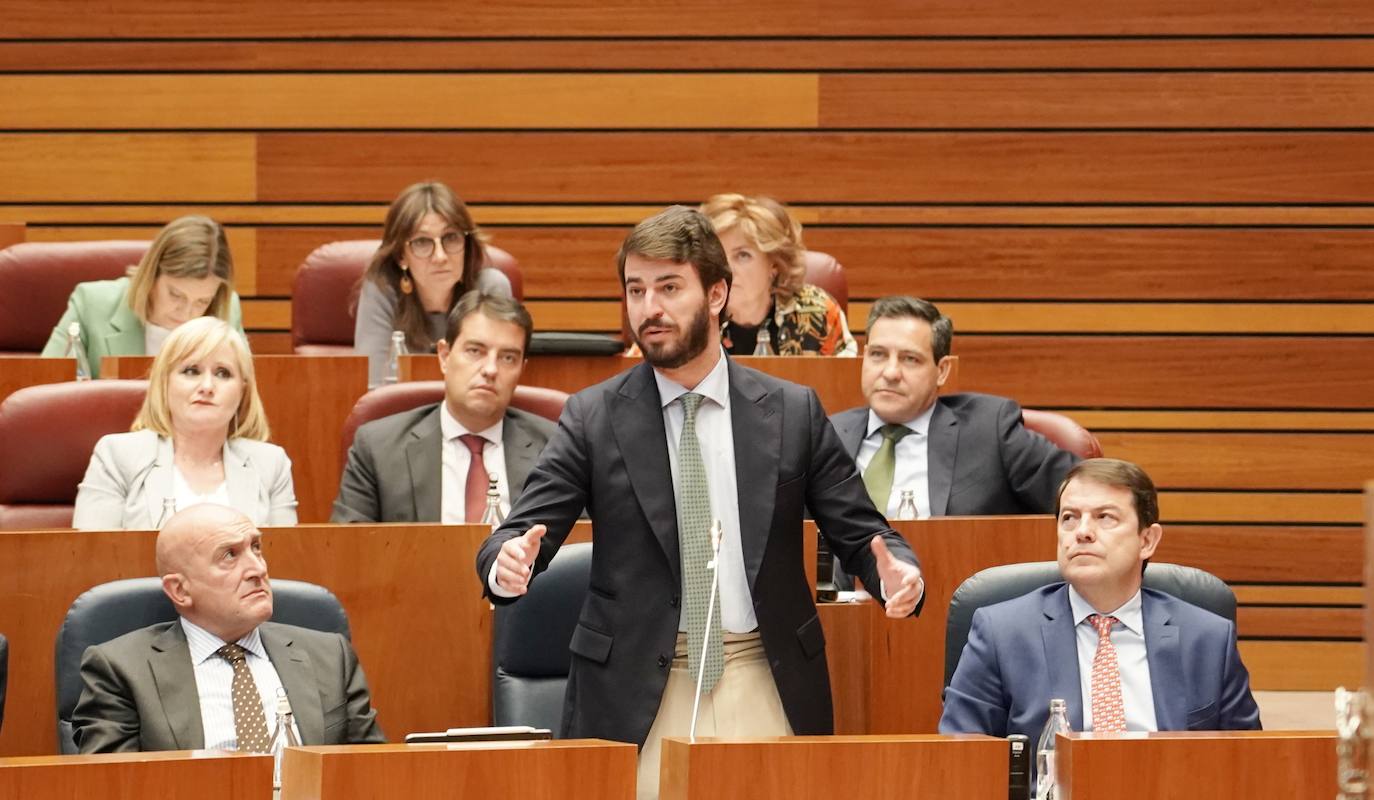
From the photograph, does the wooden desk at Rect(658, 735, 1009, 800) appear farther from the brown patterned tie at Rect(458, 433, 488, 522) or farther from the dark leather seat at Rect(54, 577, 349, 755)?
the brown patterned tie at Rect(458, 433, 488, 522)

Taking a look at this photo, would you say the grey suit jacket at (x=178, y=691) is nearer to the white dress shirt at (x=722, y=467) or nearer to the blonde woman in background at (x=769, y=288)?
the white dress shirt at (x=722, y=467)

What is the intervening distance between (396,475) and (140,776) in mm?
1769

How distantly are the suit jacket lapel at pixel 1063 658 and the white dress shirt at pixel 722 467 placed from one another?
1.51ft

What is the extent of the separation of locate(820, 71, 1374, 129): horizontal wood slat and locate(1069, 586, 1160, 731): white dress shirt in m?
2.68

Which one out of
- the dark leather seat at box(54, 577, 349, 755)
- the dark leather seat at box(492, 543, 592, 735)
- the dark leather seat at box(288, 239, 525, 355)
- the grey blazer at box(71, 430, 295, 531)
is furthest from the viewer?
the dark leather seat at box(288, 239, 525, 355)

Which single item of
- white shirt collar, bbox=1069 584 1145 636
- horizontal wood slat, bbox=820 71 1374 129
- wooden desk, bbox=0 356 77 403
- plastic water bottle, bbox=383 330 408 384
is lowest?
white shirt collar, bbox=1069 584 1145 636

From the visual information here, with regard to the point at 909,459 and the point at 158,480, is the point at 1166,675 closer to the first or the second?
the point at 909,459

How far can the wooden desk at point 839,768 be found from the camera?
1.81 metres

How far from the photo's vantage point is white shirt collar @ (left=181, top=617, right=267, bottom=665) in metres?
2.66

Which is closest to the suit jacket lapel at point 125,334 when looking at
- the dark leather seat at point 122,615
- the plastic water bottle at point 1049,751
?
the dark leather seat at point 122,615

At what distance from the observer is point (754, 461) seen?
2412 millimetres

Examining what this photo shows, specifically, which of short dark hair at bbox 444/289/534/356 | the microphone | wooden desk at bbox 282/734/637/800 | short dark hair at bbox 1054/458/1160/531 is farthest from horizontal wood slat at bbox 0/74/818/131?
wooden desk at bbox 282/734/637/800

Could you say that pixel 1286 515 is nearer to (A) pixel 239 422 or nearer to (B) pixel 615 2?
(B) pixel 615 2

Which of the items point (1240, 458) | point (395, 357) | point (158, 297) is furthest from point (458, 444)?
point (1240, 458)
